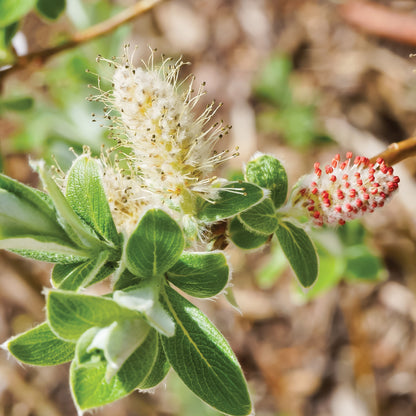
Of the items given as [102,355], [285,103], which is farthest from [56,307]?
[285,103]

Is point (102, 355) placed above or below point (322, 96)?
above

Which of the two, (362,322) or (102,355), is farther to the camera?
(362,322)

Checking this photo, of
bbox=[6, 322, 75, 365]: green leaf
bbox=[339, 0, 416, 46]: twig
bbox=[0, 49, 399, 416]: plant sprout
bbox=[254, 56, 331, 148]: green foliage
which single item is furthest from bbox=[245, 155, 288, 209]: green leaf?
bbox=[254, 56, 331, 148]: green foliage

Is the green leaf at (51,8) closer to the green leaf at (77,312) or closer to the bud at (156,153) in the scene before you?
the bud at (156,153)

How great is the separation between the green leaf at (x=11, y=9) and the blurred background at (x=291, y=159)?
828 mm

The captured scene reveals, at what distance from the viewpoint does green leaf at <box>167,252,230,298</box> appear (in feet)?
2.96

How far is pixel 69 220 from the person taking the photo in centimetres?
87

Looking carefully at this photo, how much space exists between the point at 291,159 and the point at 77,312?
8.91 ft

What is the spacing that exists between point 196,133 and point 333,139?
90.1 inches

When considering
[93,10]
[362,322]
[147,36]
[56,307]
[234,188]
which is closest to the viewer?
[56,307]

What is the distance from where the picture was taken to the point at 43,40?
351cm

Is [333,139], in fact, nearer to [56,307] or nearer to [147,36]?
[147,36]

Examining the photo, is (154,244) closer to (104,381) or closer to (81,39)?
(104,381)

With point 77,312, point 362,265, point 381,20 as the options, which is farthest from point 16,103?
point 381,20
